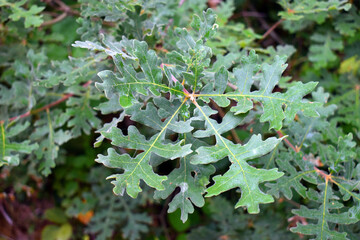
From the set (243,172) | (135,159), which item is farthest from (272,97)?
(135,159)

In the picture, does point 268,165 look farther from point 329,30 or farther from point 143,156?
point 329,30

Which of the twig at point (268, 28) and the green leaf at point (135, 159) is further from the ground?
the green leaf at point (135, 159)

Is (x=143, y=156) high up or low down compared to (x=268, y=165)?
up

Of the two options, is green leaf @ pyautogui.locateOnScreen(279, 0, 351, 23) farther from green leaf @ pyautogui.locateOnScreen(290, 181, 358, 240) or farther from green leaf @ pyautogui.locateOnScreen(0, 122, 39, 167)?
green leaf @ pyautogui.locateOnScreen(0, 122, 39, 167)

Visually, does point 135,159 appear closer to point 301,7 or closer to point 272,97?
point 272,97

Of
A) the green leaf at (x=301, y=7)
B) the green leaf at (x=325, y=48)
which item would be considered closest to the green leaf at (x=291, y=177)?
the green leaf at (x=301, y=7)

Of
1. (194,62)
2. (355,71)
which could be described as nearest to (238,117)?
(194,62)

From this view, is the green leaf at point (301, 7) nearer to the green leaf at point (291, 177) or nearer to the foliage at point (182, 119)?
the foliage at point (182, 119)

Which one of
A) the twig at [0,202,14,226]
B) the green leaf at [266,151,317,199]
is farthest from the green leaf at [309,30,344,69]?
the twig at [0,202,14,226]
